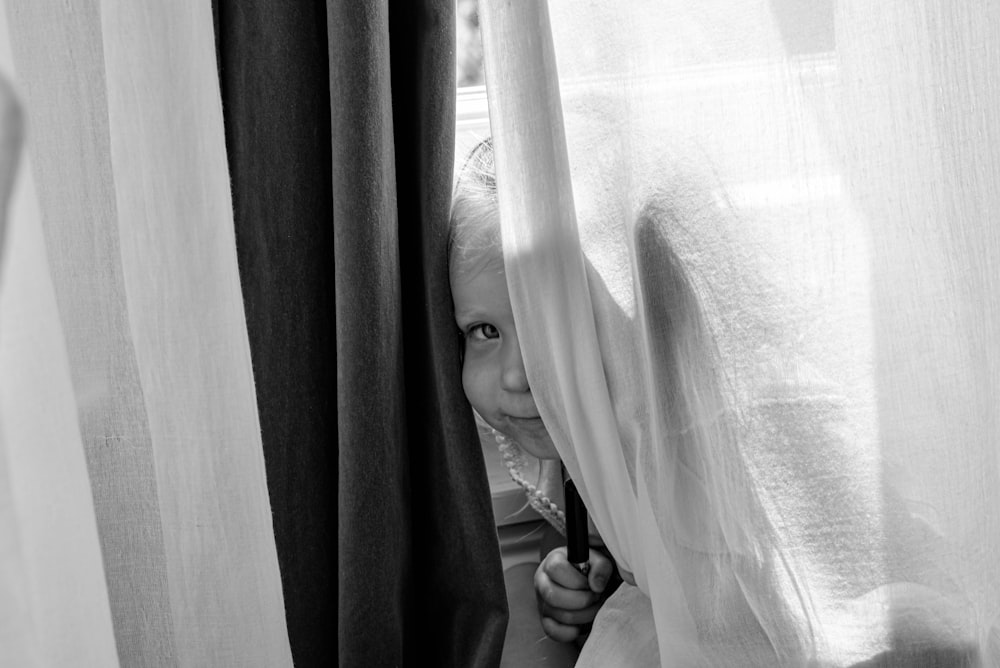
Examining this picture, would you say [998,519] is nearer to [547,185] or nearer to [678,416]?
[678,416]

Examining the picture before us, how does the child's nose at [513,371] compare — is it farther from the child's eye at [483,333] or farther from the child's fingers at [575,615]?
the child's fingers at [575,615]

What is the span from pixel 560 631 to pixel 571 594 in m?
0.05

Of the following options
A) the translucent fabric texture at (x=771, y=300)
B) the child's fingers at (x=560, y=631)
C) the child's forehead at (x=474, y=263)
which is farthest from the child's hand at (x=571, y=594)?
the child's forehead at (x=474, y=263)

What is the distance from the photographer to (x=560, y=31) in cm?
71

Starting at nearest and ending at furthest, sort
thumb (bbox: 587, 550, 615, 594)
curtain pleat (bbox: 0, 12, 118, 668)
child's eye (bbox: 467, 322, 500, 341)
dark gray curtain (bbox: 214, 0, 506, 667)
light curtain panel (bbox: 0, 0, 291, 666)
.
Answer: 1. curtain pleat (bbox: 0, 12, 118, 668)
2. light curtain panel (bbox: 0, 0, 291, 666)
3. dark gray curtain (bbox: 214, 0, 506, 667)
4. child's eye (bbox: 467, 322, 500, 341)
5. thumb (bbox: 587, 550, 615, 594)

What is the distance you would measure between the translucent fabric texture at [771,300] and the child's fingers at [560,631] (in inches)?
11.2

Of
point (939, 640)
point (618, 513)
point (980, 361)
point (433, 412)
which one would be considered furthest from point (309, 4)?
point (939, 640)

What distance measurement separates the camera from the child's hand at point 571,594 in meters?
1.01

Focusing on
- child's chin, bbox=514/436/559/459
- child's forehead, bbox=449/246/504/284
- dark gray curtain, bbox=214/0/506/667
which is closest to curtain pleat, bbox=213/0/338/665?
dark gray curtain, bbox=214/0/506/667

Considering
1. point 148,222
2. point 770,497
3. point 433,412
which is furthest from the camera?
point 433,412

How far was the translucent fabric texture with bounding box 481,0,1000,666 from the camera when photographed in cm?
69

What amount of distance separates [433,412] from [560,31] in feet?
1.15

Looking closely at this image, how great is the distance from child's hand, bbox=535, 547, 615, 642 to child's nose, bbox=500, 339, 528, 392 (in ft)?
0.86

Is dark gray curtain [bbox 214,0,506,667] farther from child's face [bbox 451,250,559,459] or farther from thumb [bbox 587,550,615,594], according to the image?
thumb [bbox 587,550,615,594]
